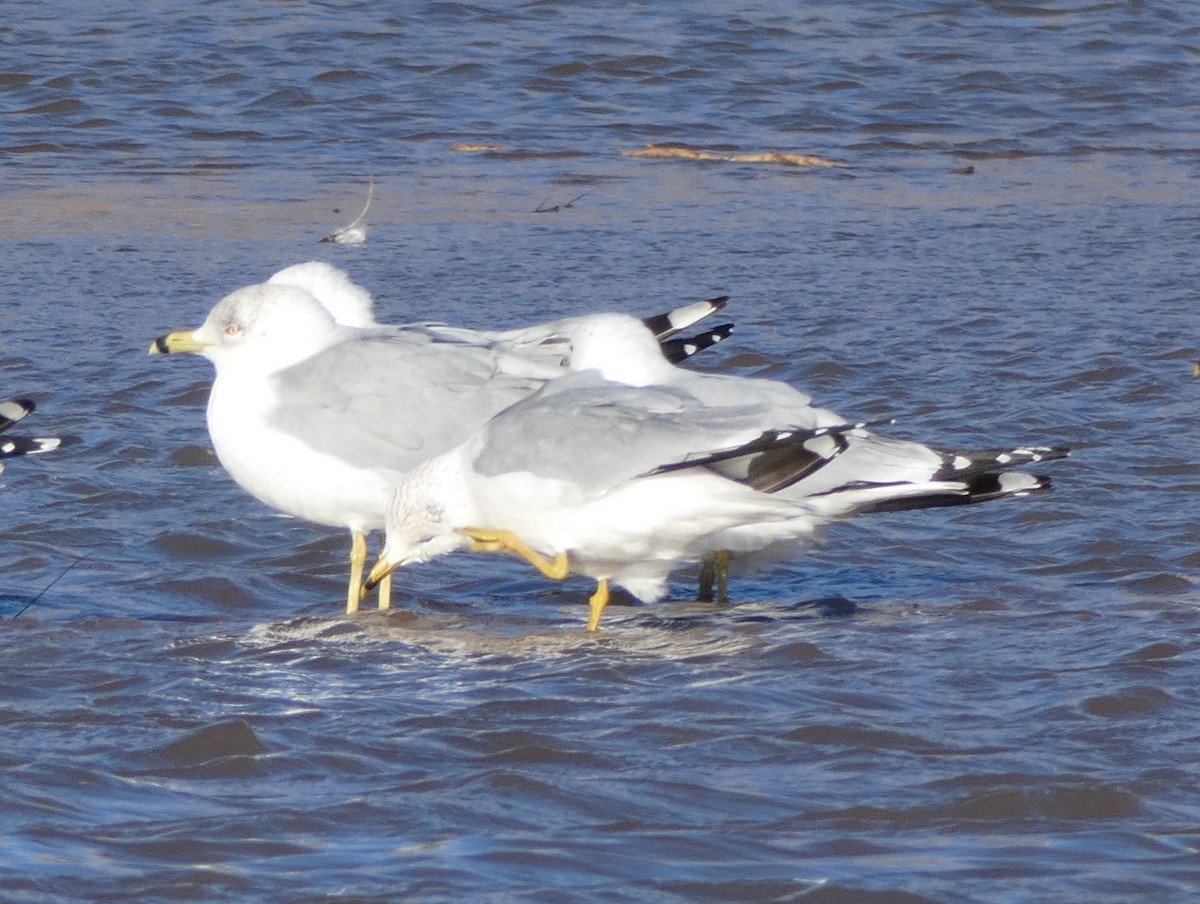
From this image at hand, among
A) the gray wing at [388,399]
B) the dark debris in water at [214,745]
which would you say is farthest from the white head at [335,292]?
the dark debris in water at [214,745]

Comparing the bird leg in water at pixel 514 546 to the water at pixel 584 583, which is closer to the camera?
the water at pixel 584 583

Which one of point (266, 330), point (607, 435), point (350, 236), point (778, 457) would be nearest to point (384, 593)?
point (266, 330)

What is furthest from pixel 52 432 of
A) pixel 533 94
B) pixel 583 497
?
pixel 533 94

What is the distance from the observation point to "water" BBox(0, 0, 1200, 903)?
11.2 ft

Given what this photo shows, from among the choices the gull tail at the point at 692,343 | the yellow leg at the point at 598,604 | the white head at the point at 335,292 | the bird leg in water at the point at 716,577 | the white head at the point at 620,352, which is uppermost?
the white head at the point at 620,352

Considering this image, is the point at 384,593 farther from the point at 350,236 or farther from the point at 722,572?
the point at 350,236

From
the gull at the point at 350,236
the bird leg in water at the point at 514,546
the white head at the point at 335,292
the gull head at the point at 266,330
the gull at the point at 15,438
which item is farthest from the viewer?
the gull at the point at 350,236

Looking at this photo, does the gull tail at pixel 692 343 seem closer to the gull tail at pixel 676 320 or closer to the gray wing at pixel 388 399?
the gull tail at pixel 676 320

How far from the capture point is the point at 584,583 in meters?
5.77

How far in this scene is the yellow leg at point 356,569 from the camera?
17.4 ft

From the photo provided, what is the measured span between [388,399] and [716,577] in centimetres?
102

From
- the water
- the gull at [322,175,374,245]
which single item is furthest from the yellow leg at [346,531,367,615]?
the gull at [322,175,374,245]

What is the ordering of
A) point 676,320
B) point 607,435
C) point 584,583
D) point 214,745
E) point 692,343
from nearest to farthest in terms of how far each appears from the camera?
point 214,745 < point 607,435 < point 584,583 < point 676,320 < point 692,343

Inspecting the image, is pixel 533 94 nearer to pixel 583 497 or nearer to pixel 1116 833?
pixel 583 497
